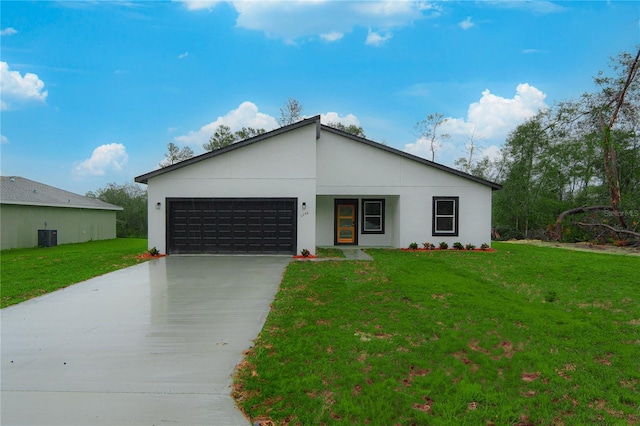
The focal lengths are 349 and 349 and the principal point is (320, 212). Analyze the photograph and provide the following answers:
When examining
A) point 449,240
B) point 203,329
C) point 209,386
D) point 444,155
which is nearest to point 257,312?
point 203,329

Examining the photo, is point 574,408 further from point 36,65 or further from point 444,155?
point 444,155

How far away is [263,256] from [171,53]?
10179mm

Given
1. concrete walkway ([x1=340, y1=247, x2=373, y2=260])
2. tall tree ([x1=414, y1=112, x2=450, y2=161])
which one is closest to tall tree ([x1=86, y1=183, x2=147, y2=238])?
concrete walkway ([x1=340, y1=247, x2=373, y2=260])

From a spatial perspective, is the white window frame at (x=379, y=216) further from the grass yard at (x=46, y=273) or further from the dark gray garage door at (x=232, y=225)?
the grass yard at (x=46, y=273)

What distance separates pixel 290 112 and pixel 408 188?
58.2ft

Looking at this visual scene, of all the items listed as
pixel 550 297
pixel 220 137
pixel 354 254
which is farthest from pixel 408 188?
pixel 220 137

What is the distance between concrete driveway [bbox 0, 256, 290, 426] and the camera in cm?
290

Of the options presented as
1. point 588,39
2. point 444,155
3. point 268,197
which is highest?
point 588,39

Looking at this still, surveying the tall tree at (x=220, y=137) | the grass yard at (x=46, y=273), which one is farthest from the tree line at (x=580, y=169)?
the tall tree at (x=220, y=137)

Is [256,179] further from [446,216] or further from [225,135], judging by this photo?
[225,135]

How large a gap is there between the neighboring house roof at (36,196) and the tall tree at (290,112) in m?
14.4

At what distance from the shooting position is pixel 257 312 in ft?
18.4

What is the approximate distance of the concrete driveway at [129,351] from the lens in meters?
2.90

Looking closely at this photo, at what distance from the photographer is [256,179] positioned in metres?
12.3
